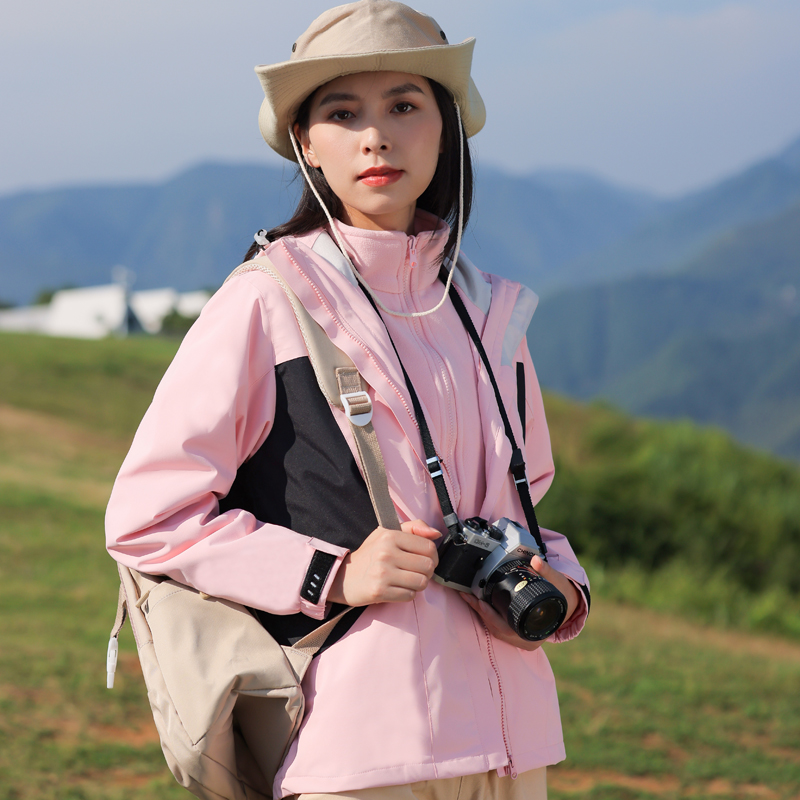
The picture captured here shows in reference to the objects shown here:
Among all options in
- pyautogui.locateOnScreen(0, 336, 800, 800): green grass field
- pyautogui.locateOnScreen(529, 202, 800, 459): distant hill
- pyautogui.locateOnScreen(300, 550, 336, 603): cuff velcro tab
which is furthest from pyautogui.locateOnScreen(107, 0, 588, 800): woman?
pyautogui.locateOnScreen(529, 202, 800, 459): distant hill

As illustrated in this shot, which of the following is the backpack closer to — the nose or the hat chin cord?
the hat chin cord

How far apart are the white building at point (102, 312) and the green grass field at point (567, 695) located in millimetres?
38221

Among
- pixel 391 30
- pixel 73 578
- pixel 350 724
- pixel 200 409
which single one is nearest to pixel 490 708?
pixel 350 724

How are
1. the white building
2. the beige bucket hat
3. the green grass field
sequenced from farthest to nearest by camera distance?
the white building < the green grass field < the beige bucket hat

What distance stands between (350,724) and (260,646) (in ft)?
0.67

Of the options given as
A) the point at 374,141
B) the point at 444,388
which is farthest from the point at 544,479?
the point at 374,141

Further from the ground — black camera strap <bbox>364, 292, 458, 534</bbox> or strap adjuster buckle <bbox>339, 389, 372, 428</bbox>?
strap adjuster buckle <bbox>339, 389, 372, 428</bbox>

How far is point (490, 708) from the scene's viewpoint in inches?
72.9

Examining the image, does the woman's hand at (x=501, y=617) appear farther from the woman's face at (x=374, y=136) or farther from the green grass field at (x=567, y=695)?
the green grass field at (x=567, y=695)

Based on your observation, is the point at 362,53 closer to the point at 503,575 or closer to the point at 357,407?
the point at 357,407

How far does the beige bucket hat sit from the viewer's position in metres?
1.93

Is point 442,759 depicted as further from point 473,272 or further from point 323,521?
point 473,272

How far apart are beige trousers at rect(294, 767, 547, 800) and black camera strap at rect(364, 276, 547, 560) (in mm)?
439

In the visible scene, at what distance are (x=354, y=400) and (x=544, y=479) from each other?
0.73 m
